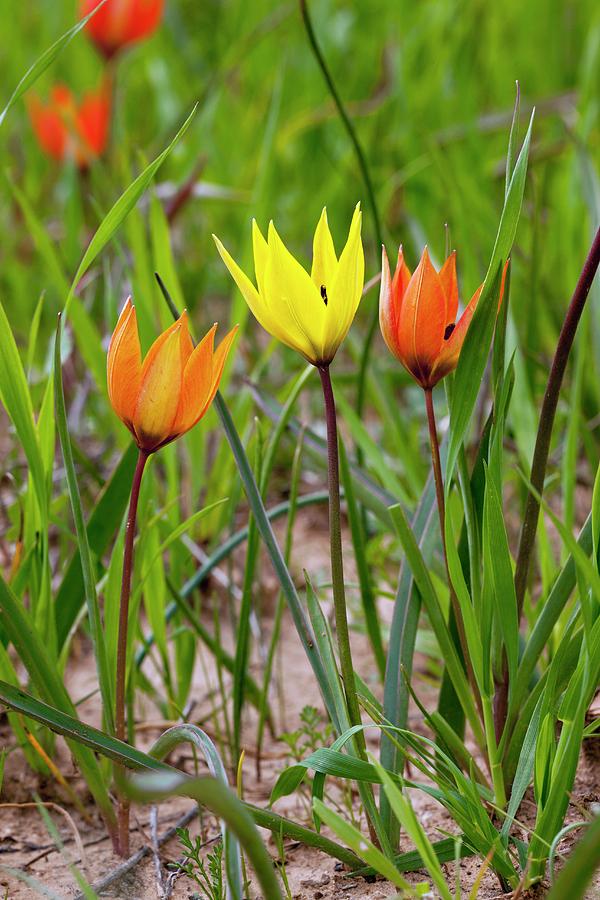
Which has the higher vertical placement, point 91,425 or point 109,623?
point 91,425

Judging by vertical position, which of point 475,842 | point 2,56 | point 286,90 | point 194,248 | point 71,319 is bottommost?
point 475,842

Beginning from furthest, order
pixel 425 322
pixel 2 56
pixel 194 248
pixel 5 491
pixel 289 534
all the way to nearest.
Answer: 1. pixel 2 56
2. pixel 194 248
3. pixel 5 491
4. pixel 289 534
5. pixel 425 322

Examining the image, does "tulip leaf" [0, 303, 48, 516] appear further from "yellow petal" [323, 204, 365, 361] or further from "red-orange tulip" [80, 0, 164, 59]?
"red-orange tulip" [80, 0, 164, 59]

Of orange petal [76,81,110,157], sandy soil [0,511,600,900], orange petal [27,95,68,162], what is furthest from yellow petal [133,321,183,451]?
orange petal [27,95,68,162]

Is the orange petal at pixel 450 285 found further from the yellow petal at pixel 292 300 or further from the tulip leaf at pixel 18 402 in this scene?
the tulip leaf at pixel 18 402

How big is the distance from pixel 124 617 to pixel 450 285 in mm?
399

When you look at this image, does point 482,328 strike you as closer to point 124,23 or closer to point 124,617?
point 124,617

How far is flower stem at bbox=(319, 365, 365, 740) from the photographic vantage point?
0.72m

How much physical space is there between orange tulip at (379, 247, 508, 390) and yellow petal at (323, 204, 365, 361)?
4 centimetres

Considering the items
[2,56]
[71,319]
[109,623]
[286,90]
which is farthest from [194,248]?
[109,623]

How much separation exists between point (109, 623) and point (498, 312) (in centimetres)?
48

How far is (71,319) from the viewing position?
125cm

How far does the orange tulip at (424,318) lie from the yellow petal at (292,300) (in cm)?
7

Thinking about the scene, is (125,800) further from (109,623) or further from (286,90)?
(286,90)
